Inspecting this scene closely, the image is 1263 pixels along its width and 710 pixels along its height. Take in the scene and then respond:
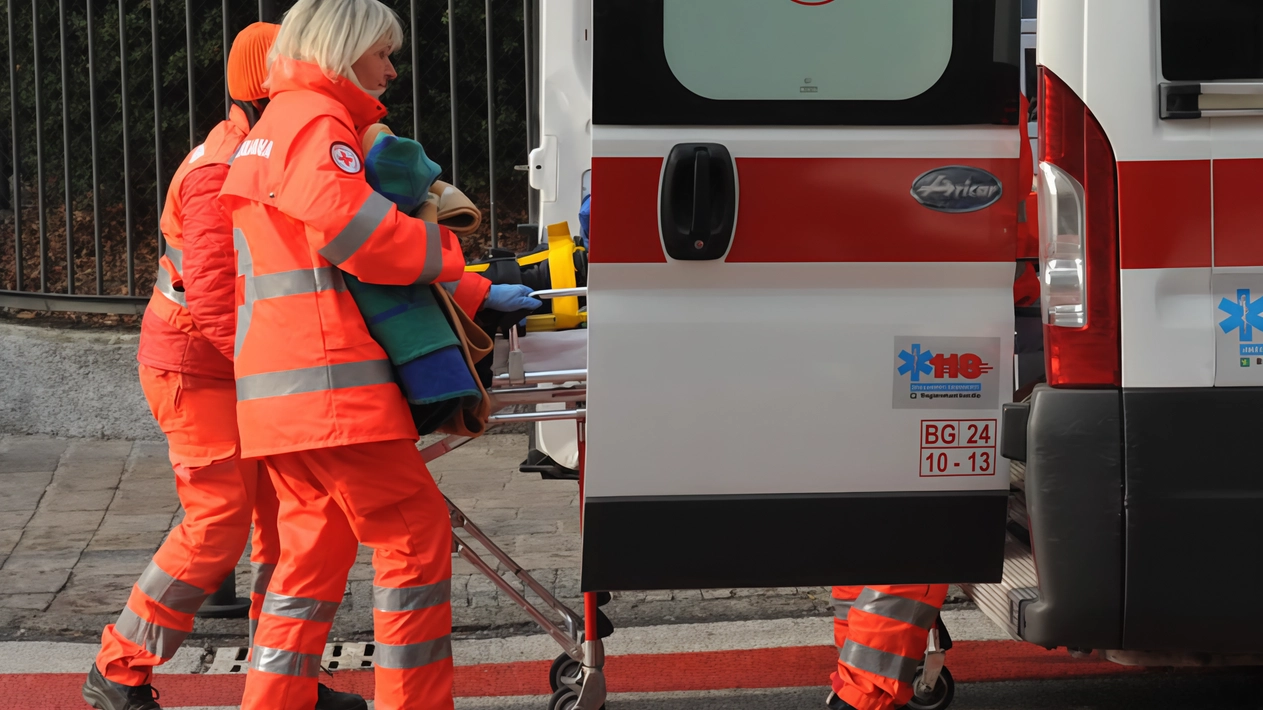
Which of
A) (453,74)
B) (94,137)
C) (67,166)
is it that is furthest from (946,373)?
(67,166)

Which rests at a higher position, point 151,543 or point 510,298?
point 510,298

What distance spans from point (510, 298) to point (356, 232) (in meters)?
0.40

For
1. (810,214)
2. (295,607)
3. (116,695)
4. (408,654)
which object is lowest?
(116,695)

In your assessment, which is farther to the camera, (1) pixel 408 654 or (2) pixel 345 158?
(1) pixel 408 654

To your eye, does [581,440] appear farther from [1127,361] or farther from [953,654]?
[953,654]

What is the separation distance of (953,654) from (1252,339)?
184 cm

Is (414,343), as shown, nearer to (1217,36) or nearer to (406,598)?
(406,598)

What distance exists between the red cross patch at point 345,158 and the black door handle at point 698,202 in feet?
2.30

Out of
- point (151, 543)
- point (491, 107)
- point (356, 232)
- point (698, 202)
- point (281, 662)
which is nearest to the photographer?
point (698, 202)

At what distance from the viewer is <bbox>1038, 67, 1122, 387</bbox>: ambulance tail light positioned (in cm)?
242

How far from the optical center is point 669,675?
12.8ft

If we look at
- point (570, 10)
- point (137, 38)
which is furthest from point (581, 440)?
point (137, 38)

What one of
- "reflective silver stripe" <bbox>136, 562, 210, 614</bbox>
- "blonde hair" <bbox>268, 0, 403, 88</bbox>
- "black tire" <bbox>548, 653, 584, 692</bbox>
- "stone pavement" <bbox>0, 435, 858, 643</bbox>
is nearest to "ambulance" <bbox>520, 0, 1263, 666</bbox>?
"blonde hair" <bbox>268, 0, 403, 88</bbox>

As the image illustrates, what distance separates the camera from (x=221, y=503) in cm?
351
